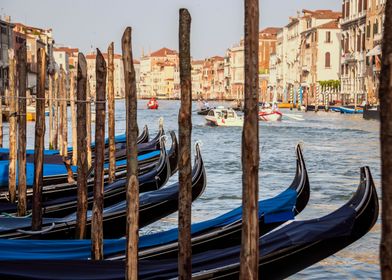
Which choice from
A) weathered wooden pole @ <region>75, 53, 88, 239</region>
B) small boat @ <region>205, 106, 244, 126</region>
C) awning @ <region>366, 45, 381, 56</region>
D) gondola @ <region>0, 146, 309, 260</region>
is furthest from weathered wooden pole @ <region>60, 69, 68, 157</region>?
awning @ <region>366, 45, 381, 56</region>

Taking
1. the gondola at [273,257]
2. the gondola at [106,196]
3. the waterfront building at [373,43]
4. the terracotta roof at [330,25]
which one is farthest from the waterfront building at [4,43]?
the gondola at [273,257]

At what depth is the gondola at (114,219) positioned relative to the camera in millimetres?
4344

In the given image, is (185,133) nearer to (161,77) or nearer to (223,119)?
(223,119)

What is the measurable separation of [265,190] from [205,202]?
126 cm

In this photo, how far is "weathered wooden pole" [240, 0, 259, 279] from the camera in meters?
2.83

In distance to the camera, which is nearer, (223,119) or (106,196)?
(106,196)

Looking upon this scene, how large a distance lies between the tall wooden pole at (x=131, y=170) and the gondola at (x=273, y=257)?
0.08 metres

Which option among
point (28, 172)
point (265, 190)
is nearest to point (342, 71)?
point (265, 190)

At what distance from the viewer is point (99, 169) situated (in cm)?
407

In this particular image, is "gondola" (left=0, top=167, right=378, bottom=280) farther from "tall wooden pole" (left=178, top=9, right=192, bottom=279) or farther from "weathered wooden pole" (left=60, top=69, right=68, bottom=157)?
"weathered wooden pole" (left=60, top=69, right=68, bottom=157)

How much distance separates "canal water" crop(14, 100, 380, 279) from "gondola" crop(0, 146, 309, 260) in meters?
1.10

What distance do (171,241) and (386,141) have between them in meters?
1.88

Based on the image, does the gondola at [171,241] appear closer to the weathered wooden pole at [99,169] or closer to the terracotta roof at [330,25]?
the weathered wooden pole at [99,169]

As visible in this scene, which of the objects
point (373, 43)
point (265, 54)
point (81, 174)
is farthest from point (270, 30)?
point (81, 174)
